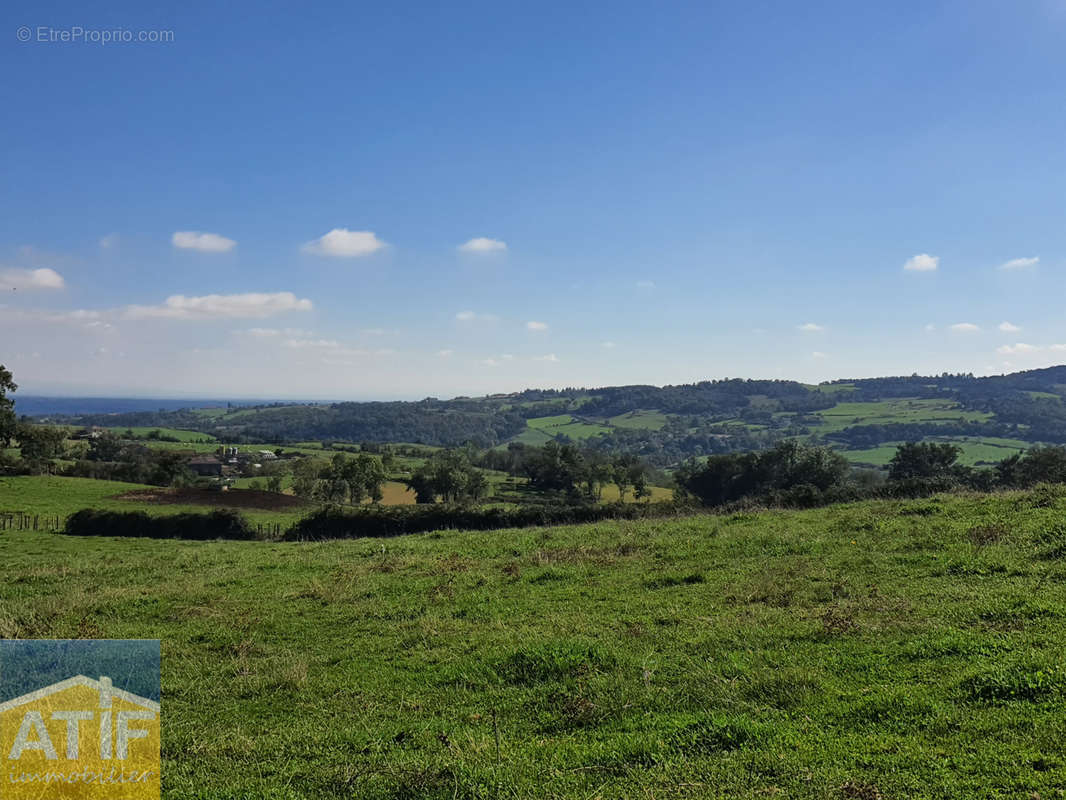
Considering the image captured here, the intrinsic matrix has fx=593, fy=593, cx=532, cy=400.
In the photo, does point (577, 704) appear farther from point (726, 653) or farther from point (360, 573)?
point (360, 573)

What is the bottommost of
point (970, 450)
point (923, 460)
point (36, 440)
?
point (970, 450)

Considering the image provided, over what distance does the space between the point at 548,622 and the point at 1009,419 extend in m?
215

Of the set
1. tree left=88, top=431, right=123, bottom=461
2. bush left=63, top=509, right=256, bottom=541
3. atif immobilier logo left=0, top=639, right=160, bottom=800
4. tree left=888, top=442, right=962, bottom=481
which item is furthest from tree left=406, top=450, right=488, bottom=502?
atif immobilier logo left=0, top=639, right=160, bottom=800

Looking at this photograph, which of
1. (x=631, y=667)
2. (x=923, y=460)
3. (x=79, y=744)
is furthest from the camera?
(x=923, y=460)

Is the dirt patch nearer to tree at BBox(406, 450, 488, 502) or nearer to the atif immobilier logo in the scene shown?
tree at BBox(406, 450, 488, 502)

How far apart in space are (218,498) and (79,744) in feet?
172

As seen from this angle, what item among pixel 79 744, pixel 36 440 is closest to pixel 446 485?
pixel 36 440

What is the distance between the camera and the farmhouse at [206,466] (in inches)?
3966

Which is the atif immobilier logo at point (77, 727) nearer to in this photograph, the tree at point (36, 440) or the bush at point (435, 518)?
the bush at point (435, 518)

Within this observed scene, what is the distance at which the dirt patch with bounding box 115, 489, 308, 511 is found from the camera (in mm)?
50844

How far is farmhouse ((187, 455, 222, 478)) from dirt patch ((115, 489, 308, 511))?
1888 inches

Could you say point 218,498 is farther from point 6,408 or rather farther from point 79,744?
point 79,744

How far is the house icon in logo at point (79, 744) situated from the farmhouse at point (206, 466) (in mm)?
102161

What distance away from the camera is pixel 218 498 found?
5375 centimetres
